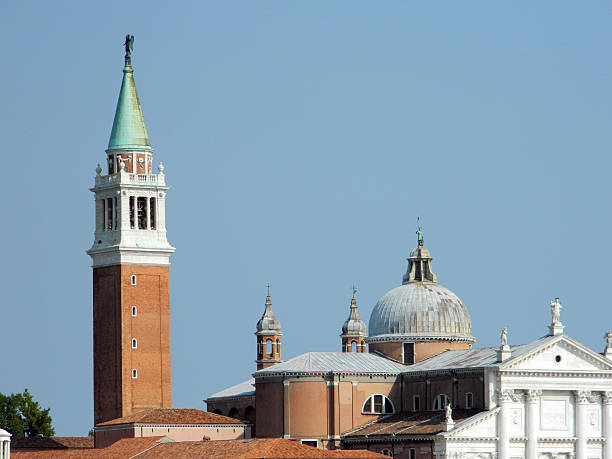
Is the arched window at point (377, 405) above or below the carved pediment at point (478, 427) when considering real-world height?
above

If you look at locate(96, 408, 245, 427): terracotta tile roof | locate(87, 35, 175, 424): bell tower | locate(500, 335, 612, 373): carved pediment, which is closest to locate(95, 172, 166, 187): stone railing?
locate(87, 35, 175, 424): bell tower

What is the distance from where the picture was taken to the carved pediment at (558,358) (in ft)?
294

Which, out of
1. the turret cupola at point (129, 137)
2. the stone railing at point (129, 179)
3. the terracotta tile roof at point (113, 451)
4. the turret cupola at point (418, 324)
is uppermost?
the turret cupola at point (129, 137)

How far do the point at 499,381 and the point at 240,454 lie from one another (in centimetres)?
1333

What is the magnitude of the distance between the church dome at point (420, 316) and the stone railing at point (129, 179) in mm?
13095

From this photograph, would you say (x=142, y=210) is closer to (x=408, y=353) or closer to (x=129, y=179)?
(x=129, y=179)

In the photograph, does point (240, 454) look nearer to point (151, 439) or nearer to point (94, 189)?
point (151, 439)

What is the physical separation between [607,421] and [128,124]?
97.0 feet

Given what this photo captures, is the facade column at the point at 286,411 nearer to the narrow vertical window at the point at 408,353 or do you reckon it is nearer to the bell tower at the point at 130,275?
the narrow vertical window at the point at 408,353

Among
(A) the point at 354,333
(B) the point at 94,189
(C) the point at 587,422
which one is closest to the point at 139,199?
(B) the point at 94,189

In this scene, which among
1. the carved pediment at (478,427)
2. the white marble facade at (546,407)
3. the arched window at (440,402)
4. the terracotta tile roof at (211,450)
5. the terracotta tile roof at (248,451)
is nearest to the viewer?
the terracotta tile roof at (248,451)

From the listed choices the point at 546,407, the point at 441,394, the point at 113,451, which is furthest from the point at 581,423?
the point at 113,451

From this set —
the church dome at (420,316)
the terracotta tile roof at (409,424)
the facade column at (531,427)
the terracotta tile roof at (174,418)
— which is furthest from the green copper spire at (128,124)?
the facade column at (531,427)

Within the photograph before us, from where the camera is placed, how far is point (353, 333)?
11394 centimetres
